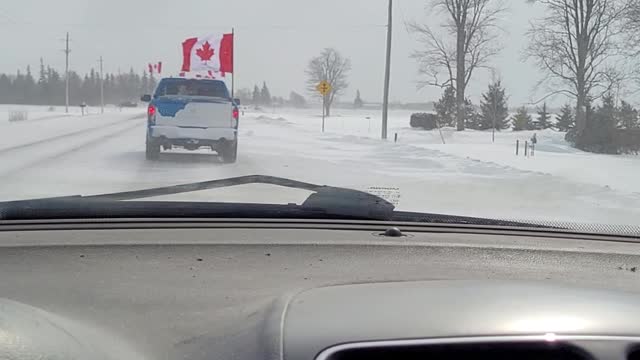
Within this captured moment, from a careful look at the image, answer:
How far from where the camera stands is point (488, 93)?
704cm

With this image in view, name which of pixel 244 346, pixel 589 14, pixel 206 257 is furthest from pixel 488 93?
pixel 244 346

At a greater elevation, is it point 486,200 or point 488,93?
point 488,93

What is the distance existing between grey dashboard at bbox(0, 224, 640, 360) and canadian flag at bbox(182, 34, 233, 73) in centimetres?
255

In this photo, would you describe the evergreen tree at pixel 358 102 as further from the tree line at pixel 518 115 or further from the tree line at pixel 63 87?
the tree line at pixel 63 87

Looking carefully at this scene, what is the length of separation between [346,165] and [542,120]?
7.79 feet

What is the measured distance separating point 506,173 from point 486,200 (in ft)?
8.07

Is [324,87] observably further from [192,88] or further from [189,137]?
[189,137]

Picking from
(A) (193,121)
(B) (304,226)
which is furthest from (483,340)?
(A) (193,121)

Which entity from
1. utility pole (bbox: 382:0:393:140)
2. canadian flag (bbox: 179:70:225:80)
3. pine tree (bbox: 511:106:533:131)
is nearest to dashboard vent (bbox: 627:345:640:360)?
utility pole (bbox: 382:0:393:140)

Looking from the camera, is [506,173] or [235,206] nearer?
[235,206]

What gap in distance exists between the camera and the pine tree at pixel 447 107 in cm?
709

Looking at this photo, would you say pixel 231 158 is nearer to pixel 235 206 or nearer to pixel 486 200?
pixel 486 200

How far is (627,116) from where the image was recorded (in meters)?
8.06

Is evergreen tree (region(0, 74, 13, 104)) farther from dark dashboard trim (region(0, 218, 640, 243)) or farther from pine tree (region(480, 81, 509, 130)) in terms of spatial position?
pine tree (region(480, 81, 509, 130))
